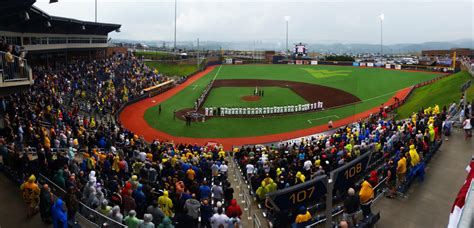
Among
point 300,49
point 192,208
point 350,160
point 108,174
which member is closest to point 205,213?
point 192,208

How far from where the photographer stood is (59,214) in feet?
28.5

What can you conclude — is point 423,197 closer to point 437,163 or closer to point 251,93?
point 437,163

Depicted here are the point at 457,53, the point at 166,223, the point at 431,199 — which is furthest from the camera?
the point at 457,53

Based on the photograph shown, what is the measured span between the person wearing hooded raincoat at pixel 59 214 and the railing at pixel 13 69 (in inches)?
307

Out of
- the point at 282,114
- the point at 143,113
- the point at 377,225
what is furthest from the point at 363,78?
the point at 377,225

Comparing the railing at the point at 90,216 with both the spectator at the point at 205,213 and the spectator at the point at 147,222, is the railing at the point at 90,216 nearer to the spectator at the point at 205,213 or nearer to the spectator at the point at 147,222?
the spectator at the point at 147,222

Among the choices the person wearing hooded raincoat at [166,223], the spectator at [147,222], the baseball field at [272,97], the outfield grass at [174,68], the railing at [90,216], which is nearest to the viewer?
the spectator at [147,222]

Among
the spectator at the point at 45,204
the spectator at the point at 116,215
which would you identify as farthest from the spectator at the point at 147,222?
the spectator at the point at 45,204

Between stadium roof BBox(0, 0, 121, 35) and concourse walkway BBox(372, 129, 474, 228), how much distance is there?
17.4m

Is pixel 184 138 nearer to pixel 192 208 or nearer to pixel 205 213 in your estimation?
pixel 205 213

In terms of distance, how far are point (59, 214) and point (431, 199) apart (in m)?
10.8

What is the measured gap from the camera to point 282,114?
33969 millimetres

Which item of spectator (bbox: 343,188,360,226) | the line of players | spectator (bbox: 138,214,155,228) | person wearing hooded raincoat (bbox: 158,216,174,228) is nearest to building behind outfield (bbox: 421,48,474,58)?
the line of players

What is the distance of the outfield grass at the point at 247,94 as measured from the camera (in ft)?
→ 130
